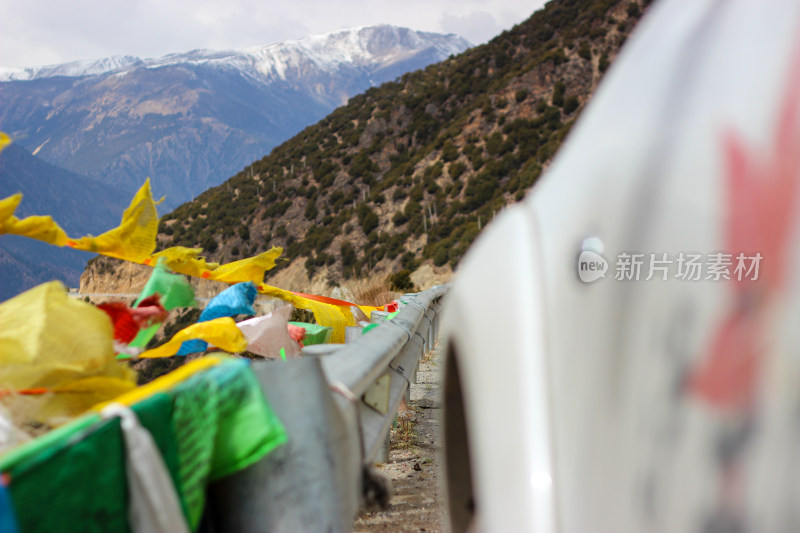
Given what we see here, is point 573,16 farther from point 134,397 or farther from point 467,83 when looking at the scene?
point 134,397

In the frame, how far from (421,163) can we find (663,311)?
51.9 meters

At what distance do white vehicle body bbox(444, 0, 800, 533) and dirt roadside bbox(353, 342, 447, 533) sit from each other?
476 millimetres

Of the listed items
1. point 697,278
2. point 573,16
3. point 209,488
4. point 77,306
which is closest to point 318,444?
point 209,488

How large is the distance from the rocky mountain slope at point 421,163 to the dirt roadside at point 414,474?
32.3 metres

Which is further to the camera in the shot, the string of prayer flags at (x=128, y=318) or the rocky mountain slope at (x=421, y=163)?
the rocky mountain slope at (x=421, y=163)

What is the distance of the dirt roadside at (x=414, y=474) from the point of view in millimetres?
3041

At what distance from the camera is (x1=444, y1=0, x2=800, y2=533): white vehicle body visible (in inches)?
43.7

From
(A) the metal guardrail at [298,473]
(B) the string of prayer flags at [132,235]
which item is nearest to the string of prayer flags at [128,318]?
(B) the string of prayer flags at [132,235]

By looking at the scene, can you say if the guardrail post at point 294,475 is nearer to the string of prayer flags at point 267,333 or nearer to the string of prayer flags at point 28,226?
the string of prayer flags at point 28,226

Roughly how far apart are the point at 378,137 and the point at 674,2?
61171 millimetres

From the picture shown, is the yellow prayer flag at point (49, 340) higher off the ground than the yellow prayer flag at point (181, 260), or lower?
lower

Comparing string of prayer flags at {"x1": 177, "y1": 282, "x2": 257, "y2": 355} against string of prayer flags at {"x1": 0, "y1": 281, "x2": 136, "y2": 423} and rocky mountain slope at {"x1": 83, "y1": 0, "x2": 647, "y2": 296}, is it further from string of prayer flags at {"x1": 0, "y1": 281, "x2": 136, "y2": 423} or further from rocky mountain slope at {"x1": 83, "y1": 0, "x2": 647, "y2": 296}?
rocky mountain slope at {"x1": 83, "y1": 0, "x2": 647, "y2": 296}

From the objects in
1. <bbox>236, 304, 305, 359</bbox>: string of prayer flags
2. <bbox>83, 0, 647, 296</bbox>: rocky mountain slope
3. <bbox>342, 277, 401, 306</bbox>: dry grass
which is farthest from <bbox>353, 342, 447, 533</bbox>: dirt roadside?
<bbox>83, 0, 647, 296</bbox>: rocky mountain slope

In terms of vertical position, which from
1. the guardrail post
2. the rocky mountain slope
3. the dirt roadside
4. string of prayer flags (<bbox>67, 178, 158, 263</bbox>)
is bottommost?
the dirt roadside
